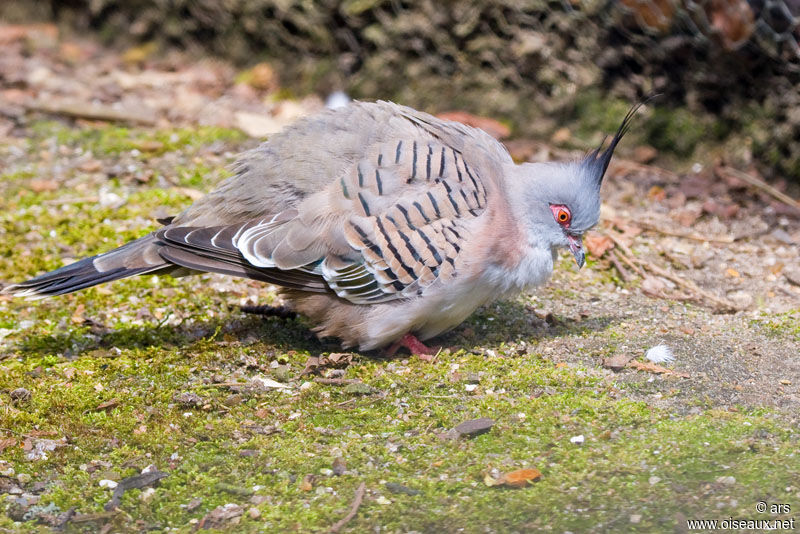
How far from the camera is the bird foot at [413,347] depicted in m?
4.53

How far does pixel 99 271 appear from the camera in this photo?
448cm

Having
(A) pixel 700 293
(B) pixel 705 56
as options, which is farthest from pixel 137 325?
(B) pixel 705 56

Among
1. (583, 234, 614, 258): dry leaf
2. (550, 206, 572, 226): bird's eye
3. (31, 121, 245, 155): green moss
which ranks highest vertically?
(550, 206, 572, 226): bird's eye

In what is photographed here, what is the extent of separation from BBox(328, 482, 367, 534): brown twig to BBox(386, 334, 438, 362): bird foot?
3.79ft

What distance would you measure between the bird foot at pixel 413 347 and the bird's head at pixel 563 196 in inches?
30.6

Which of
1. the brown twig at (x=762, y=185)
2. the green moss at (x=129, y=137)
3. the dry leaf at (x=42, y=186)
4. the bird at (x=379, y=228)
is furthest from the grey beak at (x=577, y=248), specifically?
the dry leaf at (x=42, y=186)

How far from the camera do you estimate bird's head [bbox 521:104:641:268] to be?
4559 millimetres

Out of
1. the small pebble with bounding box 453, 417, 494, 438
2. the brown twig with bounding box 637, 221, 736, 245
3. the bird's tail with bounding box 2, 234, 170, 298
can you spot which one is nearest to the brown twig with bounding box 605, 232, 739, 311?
the brown twig with bounding box 637, 221, 736, 245

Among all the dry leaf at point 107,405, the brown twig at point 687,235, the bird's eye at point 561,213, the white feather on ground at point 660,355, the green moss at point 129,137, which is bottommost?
the brown twig at point 687,235

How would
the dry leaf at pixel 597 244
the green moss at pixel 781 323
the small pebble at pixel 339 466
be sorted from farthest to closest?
1. the dry leaf at pixel 597 244
2. the green moss at pixel 781 323
3. the small pebble at pixel 339 466

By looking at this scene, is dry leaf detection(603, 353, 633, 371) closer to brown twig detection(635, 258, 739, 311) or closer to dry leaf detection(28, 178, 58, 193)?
brown twig detection(635, 258, 739, 311)

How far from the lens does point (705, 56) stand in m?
6.32

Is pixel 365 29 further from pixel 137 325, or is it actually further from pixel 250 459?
pixel 250 459

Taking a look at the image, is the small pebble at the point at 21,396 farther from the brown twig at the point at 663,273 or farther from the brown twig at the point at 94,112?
the brown twig at the point at 94,112
